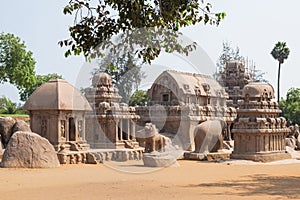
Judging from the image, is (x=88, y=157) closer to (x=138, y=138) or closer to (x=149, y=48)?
(x=138, y=138)

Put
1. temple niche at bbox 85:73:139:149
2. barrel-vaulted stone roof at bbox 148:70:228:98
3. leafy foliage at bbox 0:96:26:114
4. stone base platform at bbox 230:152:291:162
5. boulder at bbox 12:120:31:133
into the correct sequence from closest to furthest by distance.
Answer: stone base platform at bbox 230:152:291:162 < boulder at bbox 12:120:31:133 < temple niche at bbox 85:73:139:149 < barrel-vaulted stone roof at bbox 148:70:228:98 < leafy foliage at bbox 0:96:26:114

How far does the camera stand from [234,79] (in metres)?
42.1

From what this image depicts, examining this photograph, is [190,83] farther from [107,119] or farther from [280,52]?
[280,52]

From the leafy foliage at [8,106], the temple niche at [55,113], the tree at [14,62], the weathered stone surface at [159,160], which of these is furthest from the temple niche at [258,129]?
the leafy foliage at [8,106]

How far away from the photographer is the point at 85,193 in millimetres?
11344

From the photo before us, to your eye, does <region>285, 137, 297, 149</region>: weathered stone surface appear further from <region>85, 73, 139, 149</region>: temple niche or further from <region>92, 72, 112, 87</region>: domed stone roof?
<region>92, 72, 112, 87</region>: domed stone roof

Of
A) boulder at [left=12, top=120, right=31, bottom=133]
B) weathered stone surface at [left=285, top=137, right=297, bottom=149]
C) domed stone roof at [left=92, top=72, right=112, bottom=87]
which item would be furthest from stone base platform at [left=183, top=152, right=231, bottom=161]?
weathered stone surface at [left=285, top=137, right=297, bottom=149]

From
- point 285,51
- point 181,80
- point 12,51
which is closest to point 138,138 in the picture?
point 181,80

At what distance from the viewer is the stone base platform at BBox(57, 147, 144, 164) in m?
21.6

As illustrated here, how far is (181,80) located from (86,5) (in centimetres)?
2743

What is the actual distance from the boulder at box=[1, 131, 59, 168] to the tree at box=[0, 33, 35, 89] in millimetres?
21908

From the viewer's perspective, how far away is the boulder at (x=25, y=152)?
18.0m

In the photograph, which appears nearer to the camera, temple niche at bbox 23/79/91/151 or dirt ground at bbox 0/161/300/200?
dirt ground at bbox 0/161/300/200

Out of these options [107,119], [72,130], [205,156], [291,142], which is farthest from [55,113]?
[291,142]
